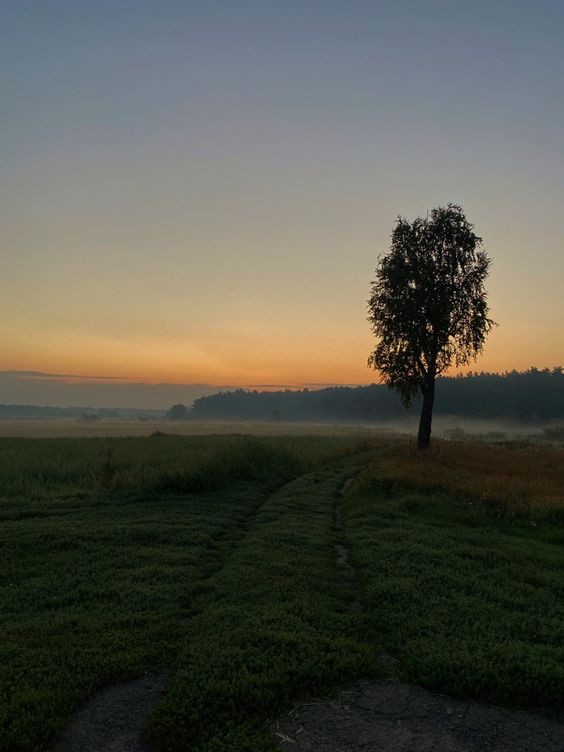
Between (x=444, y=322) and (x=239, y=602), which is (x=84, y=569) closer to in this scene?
(x=239, y=602)

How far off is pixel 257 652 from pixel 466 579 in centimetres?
576

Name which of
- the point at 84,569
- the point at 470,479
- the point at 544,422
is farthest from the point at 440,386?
the point at 84,569

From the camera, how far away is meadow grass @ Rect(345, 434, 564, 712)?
7.21m

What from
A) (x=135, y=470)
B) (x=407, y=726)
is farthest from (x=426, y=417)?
(x=407, y=726)

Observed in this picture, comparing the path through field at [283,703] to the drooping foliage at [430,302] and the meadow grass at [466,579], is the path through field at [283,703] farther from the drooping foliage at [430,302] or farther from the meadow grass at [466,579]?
the drooping foliage at [430,302]

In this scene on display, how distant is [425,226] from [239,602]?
36.9m

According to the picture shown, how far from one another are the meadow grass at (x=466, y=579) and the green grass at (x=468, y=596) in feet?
→ 0.07

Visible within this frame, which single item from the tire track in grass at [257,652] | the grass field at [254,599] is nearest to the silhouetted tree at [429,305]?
the grass field at [254,599]

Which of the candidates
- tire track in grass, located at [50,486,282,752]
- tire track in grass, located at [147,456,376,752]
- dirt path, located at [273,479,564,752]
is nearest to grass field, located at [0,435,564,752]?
tire track in grass, located at [147,456,376,752]

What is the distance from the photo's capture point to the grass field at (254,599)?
21.7 feet

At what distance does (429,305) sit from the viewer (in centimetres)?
4022

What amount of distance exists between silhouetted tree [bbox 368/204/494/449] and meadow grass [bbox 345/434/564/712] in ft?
54.6

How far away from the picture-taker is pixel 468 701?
6.68 metres

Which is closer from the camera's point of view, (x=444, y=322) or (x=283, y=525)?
(x=283, y=525)
